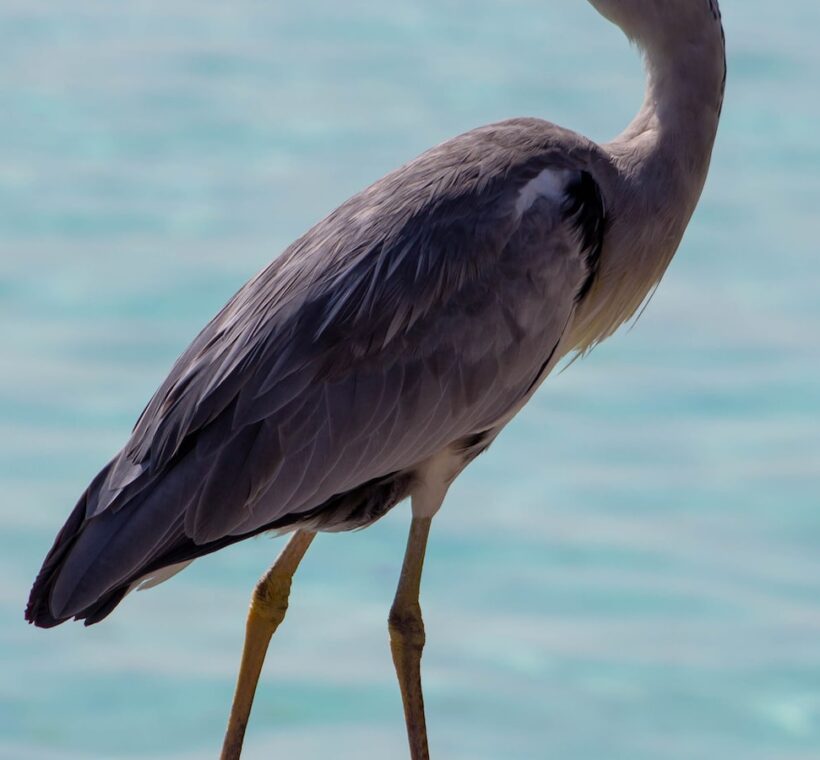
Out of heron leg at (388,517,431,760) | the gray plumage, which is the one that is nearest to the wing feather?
→ the gray plumage

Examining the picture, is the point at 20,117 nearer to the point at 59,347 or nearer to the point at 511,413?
the point at 59,347

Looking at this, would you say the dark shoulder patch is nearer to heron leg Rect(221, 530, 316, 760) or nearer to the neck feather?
the neck feather

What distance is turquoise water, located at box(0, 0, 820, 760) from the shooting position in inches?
164

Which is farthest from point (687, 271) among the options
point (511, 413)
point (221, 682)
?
point (511, 413)

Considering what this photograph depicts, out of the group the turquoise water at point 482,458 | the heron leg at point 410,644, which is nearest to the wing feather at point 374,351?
the heron leg at point 410,644

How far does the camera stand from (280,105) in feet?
22.6

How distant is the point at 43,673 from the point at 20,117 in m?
3.07

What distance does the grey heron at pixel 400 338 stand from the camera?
8.73 feet

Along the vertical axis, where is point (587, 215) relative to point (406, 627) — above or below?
above

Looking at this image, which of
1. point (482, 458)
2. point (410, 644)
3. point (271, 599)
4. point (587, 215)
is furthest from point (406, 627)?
point (482, 458)

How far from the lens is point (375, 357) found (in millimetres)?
2771

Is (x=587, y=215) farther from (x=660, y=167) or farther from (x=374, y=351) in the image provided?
(x=374, y=351)

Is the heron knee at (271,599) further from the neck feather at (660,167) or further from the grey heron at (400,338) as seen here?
the neck feather at (660,167)

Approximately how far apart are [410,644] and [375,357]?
507 mm
